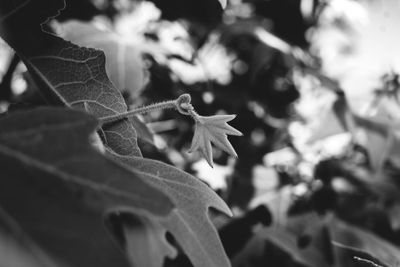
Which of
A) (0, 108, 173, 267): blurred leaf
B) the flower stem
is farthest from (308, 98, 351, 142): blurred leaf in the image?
(0, 108, 173, 267): blurred leaf

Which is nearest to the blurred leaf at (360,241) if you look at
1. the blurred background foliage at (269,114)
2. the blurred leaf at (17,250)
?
the blurred background foliage at (269,114)

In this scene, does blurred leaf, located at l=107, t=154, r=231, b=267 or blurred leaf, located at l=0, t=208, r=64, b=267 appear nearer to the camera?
blurred leaf, located at l=0, t=208, r=64, b=267

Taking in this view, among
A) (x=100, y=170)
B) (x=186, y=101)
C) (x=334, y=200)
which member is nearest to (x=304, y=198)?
(x=334, y=200)

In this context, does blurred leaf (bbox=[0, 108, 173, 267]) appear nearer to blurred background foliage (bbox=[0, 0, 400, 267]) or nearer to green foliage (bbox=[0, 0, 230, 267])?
green foliage (bbox=[0, 0, 230, 267])

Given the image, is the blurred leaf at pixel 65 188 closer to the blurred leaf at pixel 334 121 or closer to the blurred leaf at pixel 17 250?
the blurred leaf at pixel 17 250

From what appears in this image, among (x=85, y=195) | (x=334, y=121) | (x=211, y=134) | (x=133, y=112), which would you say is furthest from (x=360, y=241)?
(x=85, y=195)

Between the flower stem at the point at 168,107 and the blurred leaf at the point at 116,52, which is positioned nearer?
the flower stem at the point at 168,107
